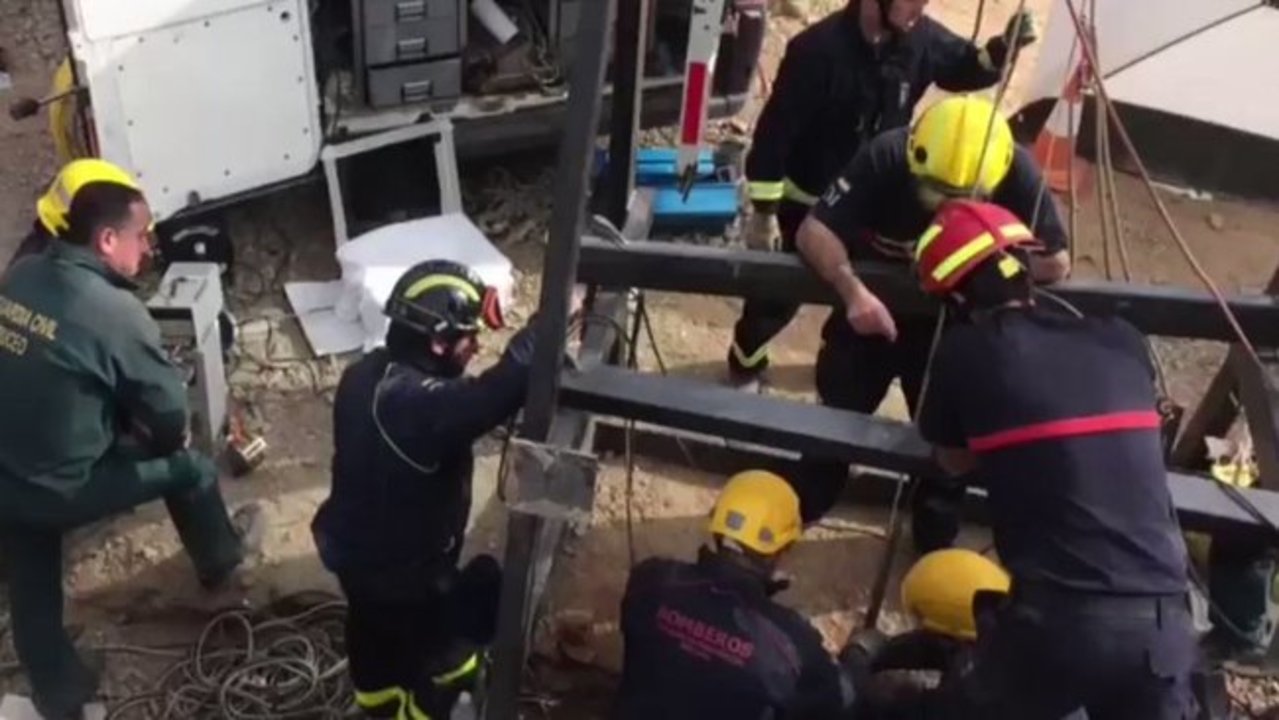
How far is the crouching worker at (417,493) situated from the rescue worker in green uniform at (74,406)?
0.69 m

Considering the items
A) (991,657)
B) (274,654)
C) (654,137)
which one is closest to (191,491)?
(274,654)

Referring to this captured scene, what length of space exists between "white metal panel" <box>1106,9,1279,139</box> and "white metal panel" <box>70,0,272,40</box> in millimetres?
4244

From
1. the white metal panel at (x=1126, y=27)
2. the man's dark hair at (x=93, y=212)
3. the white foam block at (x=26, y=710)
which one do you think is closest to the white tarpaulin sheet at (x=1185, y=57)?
the white metal panel at (x=1126, y=27)

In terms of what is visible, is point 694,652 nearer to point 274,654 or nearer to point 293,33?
point 274,654

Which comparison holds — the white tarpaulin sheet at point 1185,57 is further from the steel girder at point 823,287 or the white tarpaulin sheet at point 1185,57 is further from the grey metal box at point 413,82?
the grey metal box at point 413,82

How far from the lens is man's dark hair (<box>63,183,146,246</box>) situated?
502 cm

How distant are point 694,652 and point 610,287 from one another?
4.69 ft

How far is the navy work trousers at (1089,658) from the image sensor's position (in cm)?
425

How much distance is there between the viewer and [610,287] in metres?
5.42

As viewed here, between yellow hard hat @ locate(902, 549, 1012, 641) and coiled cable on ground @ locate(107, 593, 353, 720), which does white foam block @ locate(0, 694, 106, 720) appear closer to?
coiled cable on ground @ locate(107, 593, 353, 720)

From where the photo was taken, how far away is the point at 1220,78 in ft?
26.0

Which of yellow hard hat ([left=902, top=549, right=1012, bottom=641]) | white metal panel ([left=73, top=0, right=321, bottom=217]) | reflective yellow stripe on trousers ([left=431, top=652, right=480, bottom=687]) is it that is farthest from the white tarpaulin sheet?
reflective yellow stripe on trousers ([left=431, top=652, right=480, bottom=687])

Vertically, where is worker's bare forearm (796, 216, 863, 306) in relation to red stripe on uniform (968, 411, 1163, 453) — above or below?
below

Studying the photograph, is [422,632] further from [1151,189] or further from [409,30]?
[409,30]
